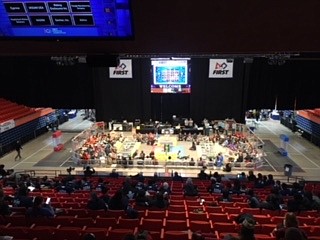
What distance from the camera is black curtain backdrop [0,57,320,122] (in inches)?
1144

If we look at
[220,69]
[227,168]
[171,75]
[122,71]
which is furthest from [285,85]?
[122,71]

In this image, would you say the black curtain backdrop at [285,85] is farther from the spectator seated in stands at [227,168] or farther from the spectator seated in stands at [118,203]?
the spectator seated in stands at [118,203]

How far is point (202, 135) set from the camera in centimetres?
2931

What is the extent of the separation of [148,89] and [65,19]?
1053 inches

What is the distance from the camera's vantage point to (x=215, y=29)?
6785 mm

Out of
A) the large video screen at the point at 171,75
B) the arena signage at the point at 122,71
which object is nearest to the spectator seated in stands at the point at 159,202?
the large video screen at the point at 171,75

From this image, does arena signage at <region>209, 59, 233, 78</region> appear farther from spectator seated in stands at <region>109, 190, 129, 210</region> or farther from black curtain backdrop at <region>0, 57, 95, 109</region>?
spectator seated in stands at <region>109, 190, 129, 210</region>

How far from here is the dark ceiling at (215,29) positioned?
20.5 ft

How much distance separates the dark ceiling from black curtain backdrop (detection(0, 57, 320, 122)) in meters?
23.3

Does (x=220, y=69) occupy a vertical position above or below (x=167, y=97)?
above

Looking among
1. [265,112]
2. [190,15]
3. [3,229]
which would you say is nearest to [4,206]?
[3,229]

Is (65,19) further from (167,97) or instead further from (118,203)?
(167,97)

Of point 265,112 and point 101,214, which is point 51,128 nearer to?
point 265,112

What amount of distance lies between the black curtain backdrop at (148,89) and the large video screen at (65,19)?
81.2 feet
